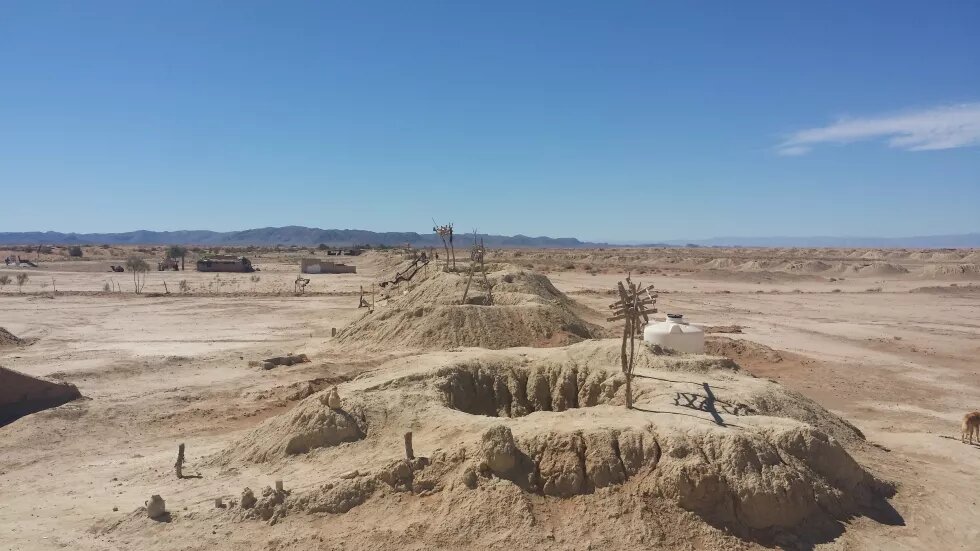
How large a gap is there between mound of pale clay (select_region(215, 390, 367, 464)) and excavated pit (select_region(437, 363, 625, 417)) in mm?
1824

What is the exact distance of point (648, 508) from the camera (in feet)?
27.9

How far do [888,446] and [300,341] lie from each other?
64.0 ft

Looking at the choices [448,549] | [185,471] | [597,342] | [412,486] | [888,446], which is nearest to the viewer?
[448,549]

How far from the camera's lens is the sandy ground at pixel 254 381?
972cm

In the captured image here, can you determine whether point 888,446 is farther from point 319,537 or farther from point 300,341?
point 300,341

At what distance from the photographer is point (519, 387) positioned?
12.8m

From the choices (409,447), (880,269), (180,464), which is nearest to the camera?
(409,447)

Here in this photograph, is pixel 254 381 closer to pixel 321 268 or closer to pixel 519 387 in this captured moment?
pixel 519 387

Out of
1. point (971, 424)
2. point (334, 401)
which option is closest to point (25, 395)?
point (334, 401)

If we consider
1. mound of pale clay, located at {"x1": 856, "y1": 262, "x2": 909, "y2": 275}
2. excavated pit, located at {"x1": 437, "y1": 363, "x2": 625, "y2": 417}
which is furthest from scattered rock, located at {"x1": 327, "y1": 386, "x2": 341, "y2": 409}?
mound of pale clay, located at {"x1": 856, "y1": 262, "x2": 909, "y2": 275}

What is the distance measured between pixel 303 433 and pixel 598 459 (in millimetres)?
5014

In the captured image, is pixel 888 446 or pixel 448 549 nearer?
pixel 448 549

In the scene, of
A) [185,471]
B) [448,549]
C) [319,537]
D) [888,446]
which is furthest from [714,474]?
[185,471]

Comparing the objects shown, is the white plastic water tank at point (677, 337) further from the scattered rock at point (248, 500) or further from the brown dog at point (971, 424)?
the scattered rock at point (248, 500)
